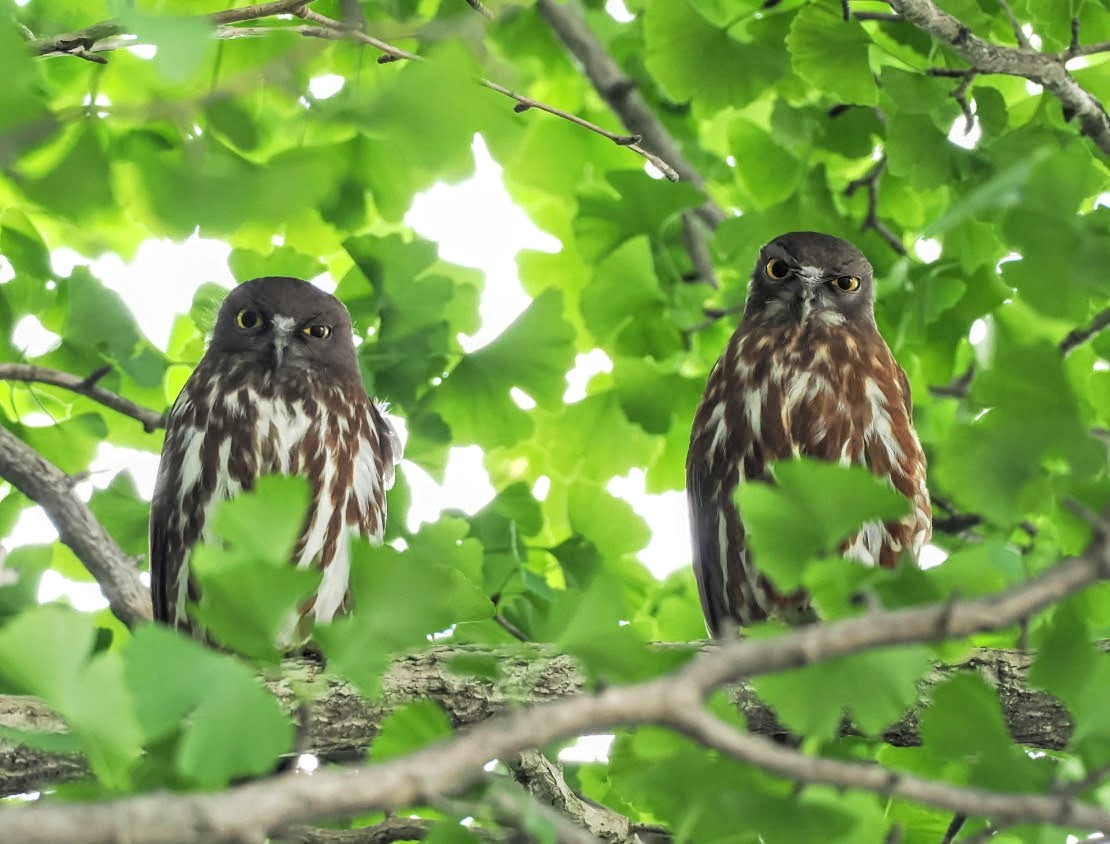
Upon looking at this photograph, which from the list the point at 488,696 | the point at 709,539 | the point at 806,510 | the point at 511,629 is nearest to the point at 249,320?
the point at 511,629

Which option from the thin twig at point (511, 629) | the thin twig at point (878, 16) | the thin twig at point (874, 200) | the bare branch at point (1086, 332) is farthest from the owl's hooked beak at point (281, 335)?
the bare branch at point (1086, 332)

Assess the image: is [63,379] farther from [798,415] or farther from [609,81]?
[609,81]

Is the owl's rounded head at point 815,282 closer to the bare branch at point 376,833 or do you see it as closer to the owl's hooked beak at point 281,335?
the owl's hooked beak at point 281,335

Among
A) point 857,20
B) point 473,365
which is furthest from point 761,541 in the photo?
point 473,365

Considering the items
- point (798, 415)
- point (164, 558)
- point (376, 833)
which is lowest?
point (376, 833)

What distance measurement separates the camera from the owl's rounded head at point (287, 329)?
439cm

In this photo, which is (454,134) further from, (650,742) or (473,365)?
(473,365)

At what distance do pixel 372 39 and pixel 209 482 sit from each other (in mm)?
2617

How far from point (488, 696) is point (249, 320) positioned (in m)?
2.16

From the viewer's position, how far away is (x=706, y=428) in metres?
4.14

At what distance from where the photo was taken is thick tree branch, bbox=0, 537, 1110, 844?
111 centimetres

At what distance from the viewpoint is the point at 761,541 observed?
1570 millimetres

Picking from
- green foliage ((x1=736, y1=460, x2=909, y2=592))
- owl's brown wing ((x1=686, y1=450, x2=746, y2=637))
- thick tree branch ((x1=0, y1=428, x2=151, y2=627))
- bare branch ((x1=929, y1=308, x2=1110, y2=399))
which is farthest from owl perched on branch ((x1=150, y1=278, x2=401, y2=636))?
green foliage ((x1=736, y1=460, x2=909, y2=592))

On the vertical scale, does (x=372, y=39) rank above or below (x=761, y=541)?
above
